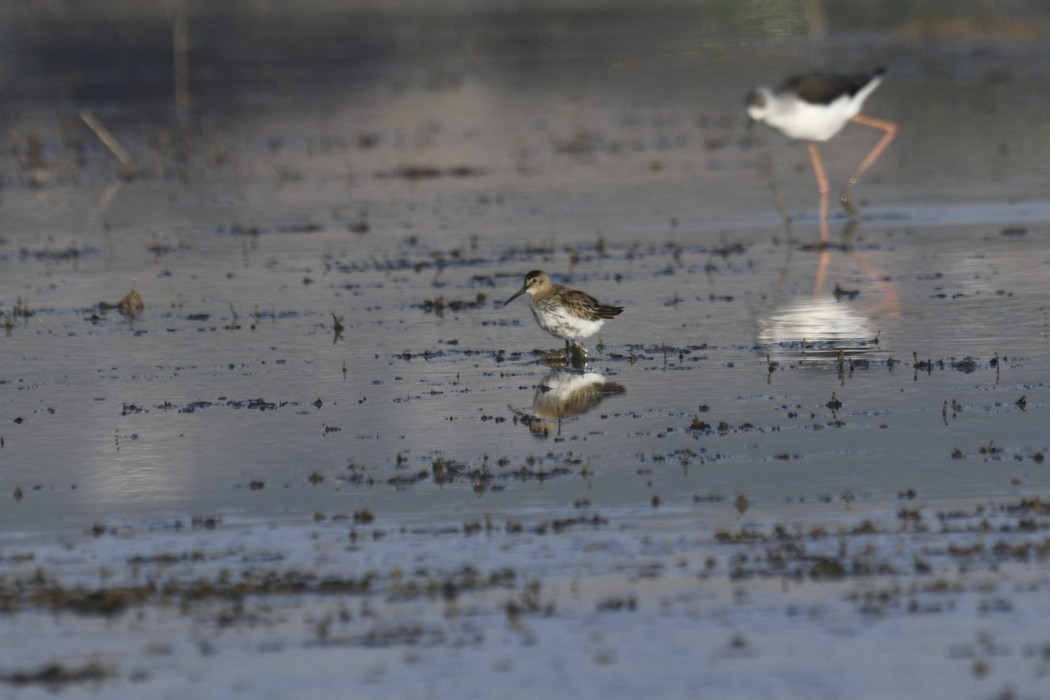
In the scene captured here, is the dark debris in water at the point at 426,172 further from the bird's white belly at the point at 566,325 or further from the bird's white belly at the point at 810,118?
the bird's white belly at the point at 566,325

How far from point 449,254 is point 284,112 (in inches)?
806

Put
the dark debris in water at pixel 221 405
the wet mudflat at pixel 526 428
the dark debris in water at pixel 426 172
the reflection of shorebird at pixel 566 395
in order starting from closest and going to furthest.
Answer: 1. the wet mudflat at pixel 526 428
2. the reflection of shorebird at pixel 566 395
3. the dark debris in water at pixel 221 405
4. the dark debris in water at pixel 426 172

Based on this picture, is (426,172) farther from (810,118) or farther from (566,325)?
(566,325)

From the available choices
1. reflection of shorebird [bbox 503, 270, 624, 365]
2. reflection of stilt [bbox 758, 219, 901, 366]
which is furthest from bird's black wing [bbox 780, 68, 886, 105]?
reflection of shorebird [bbox 503, 270, 624, 365]

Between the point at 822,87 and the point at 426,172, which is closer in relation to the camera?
the point at 822,87

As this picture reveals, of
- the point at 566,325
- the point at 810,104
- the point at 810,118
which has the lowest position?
the point at 566,325

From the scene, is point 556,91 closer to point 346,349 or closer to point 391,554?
point 346,349

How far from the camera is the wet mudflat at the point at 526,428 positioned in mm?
8414

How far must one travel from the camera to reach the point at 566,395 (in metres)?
13.7

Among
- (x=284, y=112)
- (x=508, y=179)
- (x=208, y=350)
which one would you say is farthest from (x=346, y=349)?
(x=284, y=112)

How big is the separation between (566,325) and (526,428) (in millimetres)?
2149

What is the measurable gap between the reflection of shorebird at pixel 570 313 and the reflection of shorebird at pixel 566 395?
1.08ft

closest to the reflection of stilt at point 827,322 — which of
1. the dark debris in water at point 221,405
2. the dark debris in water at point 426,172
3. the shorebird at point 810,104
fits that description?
the dark debris in water at point 221,405

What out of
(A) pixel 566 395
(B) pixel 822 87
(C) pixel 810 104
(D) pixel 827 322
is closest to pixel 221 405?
(A) pixel 566 395
